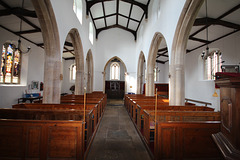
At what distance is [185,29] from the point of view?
4.88 meters

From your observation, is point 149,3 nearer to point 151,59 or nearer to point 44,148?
point 151,59

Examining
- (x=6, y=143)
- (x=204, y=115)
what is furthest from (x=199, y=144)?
(x=6, y=143)

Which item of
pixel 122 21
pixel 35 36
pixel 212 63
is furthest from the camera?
pixel 122 21

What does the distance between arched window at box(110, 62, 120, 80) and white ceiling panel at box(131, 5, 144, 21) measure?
7.47 m

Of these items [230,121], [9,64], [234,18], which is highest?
[234,18]

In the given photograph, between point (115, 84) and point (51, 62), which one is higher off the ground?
point (51, 62)

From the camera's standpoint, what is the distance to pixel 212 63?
9.30 m

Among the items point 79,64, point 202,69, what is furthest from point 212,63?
point 79,64

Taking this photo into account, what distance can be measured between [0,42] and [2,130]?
6894mm

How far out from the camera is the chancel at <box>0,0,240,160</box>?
7.72 ft

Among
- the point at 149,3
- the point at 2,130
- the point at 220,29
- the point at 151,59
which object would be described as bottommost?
the point at 2,130

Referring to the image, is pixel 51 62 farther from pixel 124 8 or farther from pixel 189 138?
pixel 124 8

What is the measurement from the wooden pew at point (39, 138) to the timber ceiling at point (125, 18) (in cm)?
500

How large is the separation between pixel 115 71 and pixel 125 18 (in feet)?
24.5
